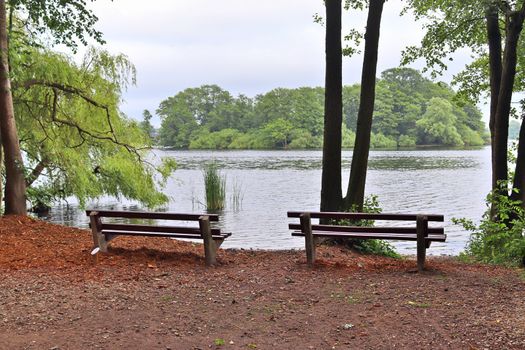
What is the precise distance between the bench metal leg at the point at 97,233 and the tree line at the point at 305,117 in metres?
64.3

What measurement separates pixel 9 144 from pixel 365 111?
19.0ft

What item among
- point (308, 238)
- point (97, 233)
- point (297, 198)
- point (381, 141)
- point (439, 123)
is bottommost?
point (297, 198)

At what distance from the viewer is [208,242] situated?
240 inches

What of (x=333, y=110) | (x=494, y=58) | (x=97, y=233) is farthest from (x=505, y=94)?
(x=97, y=233)

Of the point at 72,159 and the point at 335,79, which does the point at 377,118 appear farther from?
the point at 335,79

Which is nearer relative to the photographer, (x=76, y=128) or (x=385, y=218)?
(x=385, y=218)

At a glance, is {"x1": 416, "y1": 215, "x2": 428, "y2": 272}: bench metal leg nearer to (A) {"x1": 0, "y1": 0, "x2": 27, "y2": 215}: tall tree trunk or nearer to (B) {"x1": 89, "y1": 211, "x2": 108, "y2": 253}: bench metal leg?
(B) {"x1": 89, "y1": 211, "x2": 108, "y2": 253}: bench metal leg

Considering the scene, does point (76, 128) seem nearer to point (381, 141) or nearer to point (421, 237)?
point (421, 237)

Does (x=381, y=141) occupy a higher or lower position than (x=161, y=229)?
higher

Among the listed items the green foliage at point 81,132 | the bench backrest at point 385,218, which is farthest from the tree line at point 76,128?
the bench backrest at point 385,218

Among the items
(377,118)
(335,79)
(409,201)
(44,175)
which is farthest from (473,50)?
(377,118)

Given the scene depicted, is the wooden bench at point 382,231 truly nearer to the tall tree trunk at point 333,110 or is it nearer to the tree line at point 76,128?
the tall tree trunk at point 333,110

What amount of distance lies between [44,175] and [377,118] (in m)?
60.5

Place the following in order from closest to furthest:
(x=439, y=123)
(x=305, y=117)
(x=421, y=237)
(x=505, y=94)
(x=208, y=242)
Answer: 1. (x=421, y=237)
2. (x=208, y=242)
3. (x=505, y=94)
4. (x=439, y=123)
5. (x=305, y=117)
